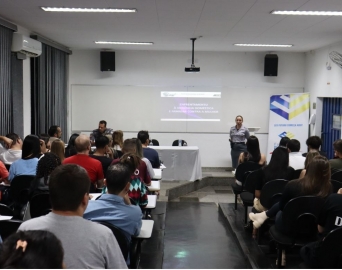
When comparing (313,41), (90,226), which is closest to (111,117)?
(313,41)

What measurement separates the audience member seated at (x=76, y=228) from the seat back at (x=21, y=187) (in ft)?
6.78

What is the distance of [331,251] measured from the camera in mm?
2463

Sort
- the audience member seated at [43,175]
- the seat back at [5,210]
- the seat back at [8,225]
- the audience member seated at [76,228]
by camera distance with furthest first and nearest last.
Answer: the audience member seated at [43,175] < the seat back at [5,210] < the seat back at [8,225] < the audience member seated at [76,228]

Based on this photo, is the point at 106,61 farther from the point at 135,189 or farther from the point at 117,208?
the point at 117,208

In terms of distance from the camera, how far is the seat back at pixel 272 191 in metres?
3.89

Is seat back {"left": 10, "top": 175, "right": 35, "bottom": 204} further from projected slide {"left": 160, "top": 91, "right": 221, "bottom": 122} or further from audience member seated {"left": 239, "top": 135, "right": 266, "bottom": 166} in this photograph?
projected slide {"left": 160, "top": 91, "right": 221, "bottom": 122}

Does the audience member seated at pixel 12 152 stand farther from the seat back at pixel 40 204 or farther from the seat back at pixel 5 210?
the seat back at pixel 5 210

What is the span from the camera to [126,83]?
9.64 m

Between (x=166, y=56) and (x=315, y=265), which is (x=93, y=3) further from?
(x=166, y=56)

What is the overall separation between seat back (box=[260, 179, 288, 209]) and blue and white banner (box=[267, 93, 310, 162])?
531cm

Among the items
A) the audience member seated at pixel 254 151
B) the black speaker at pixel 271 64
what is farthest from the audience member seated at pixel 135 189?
the black speaker at pixel 271 64

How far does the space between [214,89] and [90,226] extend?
27.2 ft

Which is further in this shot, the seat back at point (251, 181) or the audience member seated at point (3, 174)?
the seat back at point (251, 181)

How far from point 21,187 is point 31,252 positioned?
2.92 m
